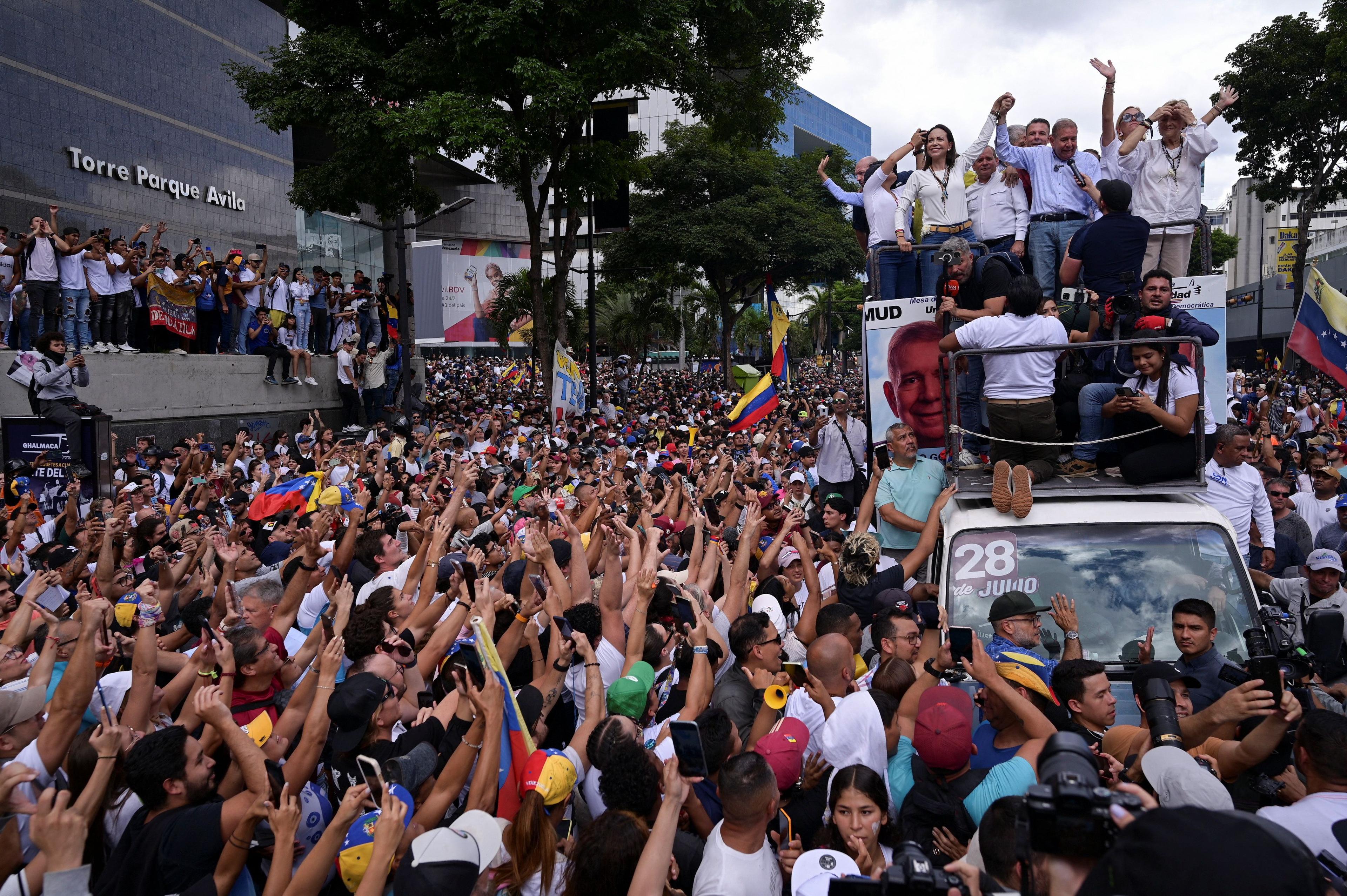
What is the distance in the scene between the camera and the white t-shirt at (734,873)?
10.2ft

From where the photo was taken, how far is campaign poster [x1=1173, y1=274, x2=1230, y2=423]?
6.88 meters

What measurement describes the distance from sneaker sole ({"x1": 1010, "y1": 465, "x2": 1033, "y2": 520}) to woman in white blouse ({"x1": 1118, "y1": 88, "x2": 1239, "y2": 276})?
359 centimetres

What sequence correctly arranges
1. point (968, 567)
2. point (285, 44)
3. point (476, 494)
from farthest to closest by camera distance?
point (285, 44)
point (476, 494)
point (968, 567)

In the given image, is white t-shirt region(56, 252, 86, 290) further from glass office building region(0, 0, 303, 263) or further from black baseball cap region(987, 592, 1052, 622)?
black baseball cap region(987, 592, 1052, 622)

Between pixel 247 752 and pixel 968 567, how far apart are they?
11.8 ft

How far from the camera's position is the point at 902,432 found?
6699 millimetres

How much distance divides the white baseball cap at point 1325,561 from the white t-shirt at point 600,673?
4.40 m

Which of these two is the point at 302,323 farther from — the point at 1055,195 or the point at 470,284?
the point at 470,284

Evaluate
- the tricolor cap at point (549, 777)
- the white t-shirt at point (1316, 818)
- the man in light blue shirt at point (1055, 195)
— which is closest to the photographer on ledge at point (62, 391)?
the tricolor cap at point (549, 777)

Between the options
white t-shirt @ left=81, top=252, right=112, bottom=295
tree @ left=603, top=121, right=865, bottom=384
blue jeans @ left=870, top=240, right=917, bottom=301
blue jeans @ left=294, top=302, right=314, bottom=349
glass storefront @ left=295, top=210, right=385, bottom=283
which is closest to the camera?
blue jeans @ left=870, top=240, right=917, bottom=301

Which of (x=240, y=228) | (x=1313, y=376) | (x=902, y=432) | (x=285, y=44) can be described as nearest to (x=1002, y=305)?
(x=902, y=432)

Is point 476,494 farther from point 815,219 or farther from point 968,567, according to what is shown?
point 815,219

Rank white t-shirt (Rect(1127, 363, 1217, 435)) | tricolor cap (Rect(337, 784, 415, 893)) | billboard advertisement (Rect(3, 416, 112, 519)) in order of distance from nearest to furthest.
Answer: tricolor cap (Rect(337, 784, 415, 893)) → white t-shirt (Rect(1127, 363, 1217, 435)) → billboard advertisement (Rect(3, 416, 112, 519))

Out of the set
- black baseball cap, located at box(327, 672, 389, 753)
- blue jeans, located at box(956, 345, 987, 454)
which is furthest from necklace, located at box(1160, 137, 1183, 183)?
black baseball cap, located at box(327, 672, 389, 753)
